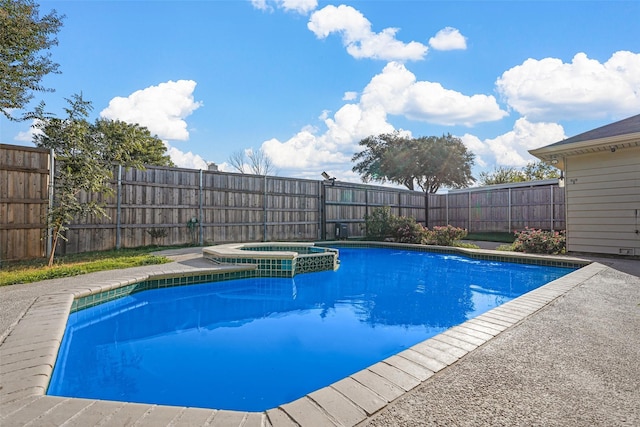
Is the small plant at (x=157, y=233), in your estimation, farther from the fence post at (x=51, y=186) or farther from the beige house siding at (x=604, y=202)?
the beige house siding at (x=604, y=202)

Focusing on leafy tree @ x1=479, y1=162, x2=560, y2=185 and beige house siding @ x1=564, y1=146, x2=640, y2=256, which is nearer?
beige house siding @ x1=564, y1=146, x2=640, y2=256

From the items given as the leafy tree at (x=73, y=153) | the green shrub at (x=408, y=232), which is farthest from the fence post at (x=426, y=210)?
the leafy tree at (x=73, y=153)

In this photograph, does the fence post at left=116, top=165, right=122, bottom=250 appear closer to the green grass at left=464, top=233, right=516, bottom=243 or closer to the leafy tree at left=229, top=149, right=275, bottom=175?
the green grass at left=464, top=233, right=516, bottom=243

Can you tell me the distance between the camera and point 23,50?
6004 millimetres

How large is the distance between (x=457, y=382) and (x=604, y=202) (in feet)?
27.5

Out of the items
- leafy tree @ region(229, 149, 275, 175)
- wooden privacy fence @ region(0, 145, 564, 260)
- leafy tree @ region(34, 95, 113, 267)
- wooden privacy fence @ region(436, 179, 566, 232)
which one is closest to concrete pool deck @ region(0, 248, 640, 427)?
leafy tree @ region(34, 95, 113, 267)

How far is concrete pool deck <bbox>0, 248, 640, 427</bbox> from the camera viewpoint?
5.07ft

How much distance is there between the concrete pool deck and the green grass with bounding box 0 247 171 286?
1573 mm

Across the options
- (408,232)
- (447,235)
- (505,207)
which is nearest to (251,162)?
(408,232)

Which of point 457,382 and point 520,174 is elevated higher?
point 520,174

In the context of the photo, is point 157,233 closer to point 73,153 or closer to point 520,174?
point 73,153

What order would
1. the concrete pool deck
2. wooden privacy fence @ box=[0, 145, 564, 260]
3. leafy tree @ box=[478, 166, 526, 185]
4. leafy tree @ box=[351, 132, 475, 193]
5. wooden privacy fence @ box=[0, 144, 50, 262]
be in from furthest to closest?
leafy tree @ box=[478, 166, 526, 185], leafy tree @ box=[351, 132, 475, 193], wooden privacy fence @ box=[0, 145, 564, 260], wooden privacy fence @ box=[0, 144, 50, 262], the concrete pool deck

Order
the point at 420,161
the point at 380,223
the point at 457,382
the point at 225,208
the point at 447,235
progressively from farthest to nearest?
the point at 420,161
the point at 380,223
the point at 447,235
the point at 225,208
the point at 457,382

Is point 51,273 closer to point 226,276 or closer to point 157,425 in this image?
point 226,276
